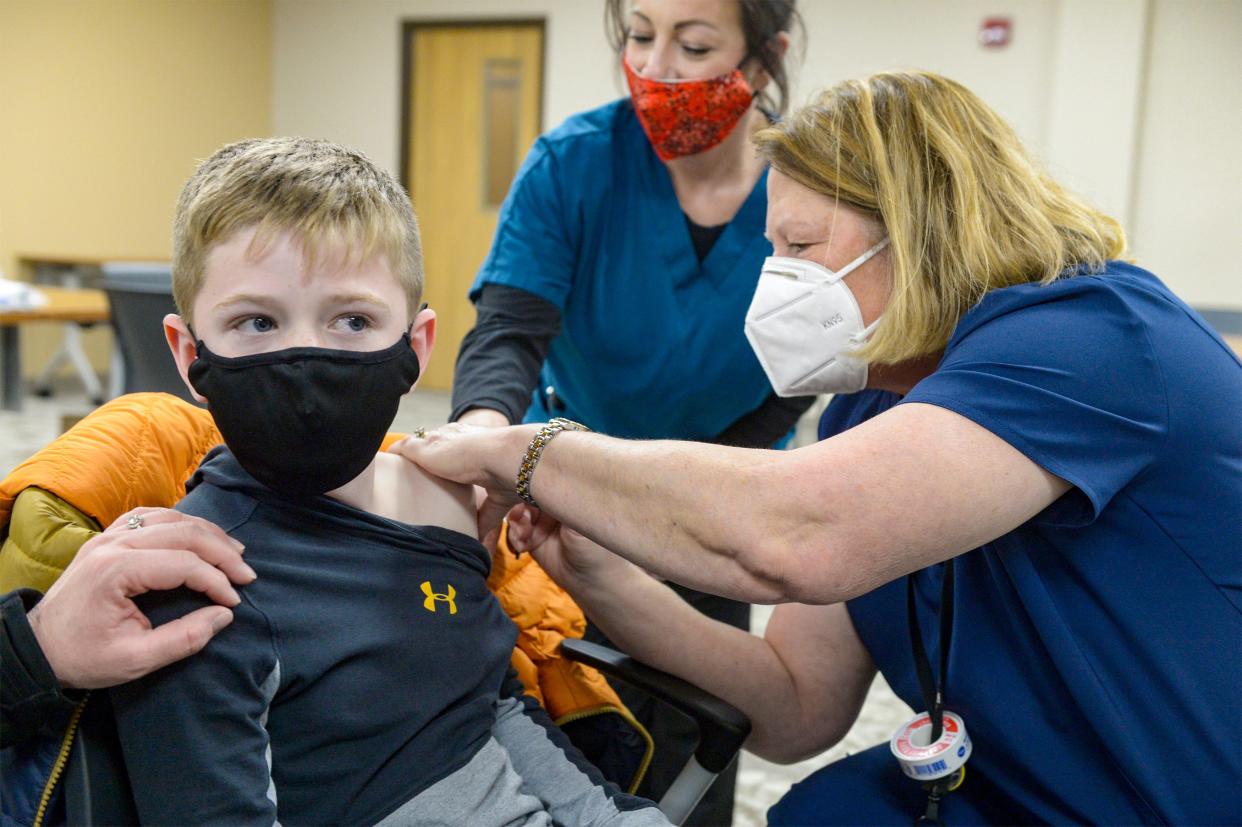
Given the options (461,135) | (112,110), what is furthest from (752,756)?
(112,110)

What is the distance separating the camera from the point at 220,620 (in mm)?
869

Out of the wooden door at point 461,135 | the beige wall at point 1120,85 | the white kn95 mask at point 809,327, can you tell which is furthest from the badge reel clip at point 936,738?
the wooden door at point 461,135

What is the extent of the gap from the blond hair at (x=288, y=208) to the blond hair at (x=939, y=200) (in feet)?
1.50

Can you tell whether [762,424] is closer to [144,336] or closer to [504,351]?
[504,351]

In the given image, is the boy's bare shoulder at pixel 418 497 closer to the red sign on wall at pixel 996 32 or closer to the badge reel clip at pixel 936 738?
the badge reel clip at pixel 936 738

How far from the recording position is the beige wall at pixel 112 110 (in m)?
5.93

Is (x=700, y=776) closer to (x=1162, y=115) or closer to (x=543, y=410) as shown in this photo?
(x=543, y=410)

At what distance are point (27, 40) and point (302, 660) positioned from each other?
20.1ft

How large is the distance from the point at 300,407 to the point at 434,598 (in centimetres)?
25

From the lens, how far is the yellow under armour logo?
1065 millimetres

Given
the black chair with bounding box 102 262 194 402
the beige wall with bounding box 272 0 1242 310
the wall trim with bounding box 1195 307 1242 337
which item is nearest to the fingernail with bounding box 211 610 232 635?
the black chair with bounding box 102 262 194 402

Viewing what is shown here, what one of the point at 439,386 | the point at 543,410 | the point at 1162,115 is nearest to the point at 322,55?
the point at 439,386

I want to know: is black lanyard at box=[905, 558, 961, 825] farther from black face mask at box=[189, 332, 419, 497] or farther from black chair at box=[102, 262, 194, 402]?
black chair at box=[102, 262, 194, 402]

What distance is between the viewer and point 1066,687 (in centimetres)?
111
